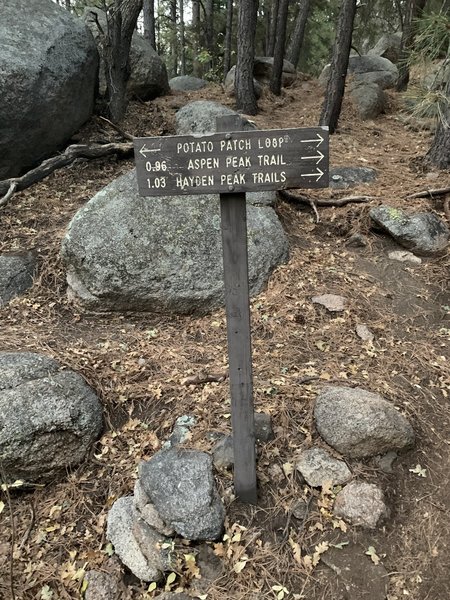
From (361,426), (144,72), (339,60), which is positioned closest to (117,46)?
(144,72)

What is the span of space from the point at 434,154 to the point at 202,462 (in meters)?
5.94

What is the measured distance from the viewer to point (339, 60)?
8.48m

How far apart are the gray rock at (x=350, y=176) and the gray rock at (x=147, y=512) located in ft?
17.1

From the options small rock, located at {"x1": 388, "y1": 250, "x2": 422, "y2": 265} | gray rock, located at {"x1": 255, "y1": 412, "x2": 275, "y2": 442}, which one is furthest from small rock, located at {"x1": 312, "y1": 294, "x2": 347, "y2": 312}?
gray rock, located at {"x1": 255, "y1": 412, "x2": 275, "y2": 442}

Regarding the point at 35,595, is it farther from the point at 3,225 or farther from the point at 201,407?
the point at 3,225

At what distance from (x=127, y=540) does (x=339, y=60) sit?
27.7ft

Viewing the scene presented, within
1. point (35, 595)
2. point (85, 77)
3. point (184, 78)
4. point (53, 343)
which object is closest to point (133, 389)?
point (53, 343)

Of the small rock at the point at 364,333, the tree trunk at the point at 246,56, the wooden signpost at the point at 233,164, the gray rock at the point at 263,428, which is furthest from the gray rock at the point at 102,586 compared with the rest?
the tree trunk at the point at 246,56

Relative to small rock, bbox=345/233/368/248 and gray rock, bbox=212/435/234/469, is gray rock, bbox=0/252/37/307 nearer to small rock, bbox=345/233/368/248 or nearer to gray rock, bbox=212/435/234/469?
gray rock, bbox=212/435/234/469

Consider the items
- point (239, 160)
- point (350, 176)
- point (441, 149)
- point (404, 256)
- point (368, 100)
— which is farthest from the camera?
point (368, 100)

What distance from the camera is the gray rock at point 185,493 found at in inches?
112

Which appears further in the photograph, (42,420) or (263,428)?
(263,428)

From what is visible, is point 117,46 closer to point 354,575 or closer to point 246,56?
point 246,56

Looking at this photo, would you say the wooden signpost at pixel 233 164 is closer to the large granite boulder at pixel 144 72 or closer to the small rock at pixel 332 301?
the small rock at pixel 332 301
